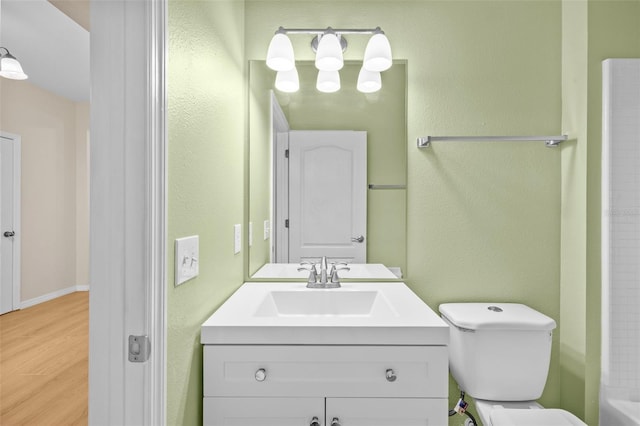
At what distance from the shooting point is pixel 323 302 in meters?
1.51

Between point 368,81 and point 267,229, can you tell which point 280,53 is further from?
point 267,229

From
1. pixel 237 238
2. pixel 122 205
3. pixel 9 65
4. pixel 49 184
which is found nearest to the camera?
pixel 122 205

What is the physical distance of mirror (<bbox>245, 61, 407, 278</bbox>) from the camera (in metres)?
1.70

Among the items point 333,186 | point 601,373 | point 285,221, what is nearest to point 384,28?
point 333,186

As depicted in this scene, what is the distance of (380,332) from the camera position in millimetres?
1066

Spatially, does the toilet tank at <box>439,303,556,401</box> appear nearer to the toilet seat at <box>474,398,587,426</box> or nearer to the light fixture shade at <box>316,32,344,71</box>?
the toilet seat at <box>474,398,587,426</box>

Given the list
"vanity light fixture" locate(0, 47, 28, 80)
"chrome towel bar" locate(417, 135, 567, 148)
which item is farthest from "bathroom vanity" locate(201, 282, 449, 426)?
"vanity light fixture" locate(0, 47, 28, 80)

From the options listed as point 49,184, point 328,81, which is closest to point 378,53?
point 328,81

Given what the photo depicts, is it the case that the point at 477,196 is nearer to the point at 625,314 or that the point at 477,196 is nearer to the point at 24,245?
the point at 625,314

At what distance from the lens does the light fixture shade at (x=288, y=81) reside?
1.70 meters

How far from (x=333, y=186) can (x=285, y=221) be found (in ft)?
0.90

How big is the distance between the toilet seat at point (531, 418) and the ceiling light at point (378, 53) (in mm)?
1408

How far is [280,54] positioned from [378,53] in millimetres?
414

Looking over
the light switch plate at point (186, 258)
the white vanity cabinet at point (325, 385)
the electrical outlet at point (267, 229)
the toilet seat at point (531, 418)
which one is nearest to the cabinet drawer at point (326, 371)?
the white vanity cabinet at point (325, 385)
